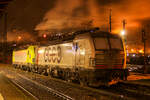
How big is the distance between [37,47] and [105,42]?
13457mm

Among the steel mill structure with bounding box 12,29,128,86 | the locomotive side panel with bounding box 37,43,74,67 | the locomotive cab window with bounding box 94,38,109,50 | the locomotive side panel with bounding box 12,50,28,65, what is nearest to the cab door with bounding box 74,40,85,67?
the steel mill structure with bounding box 12,29,128,86

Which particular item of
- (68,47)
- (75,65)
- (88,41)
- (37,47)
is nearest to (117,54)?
Result: (88,41)

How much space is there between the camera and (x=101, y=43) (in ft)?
39.5

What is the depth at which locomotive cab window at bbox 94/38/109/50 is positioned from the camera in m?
11.8

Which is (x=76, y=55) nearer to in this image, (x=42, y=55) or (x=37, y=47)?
(x=42, y=55)

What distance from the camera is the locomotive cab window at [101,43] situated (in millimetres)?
11813

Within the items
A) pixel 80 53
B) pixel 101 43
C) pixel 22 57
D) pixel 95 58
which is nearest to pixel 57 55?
pixel 80 53

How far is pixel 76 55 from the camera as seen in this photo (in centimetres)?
1337

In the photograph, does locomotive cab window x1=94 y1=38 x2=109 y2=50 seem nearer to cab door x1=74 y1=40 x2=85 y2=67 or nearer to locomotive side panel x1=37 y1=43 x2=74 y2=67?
cab door x1=74 y1=40 x2=85 y2=67

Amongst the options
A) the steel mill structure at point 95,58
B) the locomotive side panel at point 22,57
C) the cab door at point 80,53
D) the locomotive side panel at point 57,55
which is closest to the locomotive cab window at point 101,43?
the steel mill structure at point 95,58

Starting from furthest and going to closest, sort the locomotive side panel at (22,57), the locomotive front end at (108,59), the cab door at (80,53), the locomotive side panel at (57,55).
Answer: the locomotive side panel at (22,57) → the locomotive side panel at (57,55) → the cab door at (80,53) → the locomotive front end at (108,59)

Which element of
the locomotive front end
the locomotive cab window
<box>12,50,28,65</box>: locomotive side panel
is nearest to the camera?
the locomotive front end

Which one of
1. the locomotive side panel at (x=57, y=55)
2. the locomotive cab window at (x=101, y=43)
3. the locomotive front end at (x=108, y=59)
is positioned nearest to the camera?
the locomotive front end at (x=108, y=59)

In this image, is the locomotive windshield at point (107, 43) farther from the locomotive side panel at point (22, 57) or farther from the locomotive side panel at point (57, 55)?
the locomotive side panel at point (22, 57)
